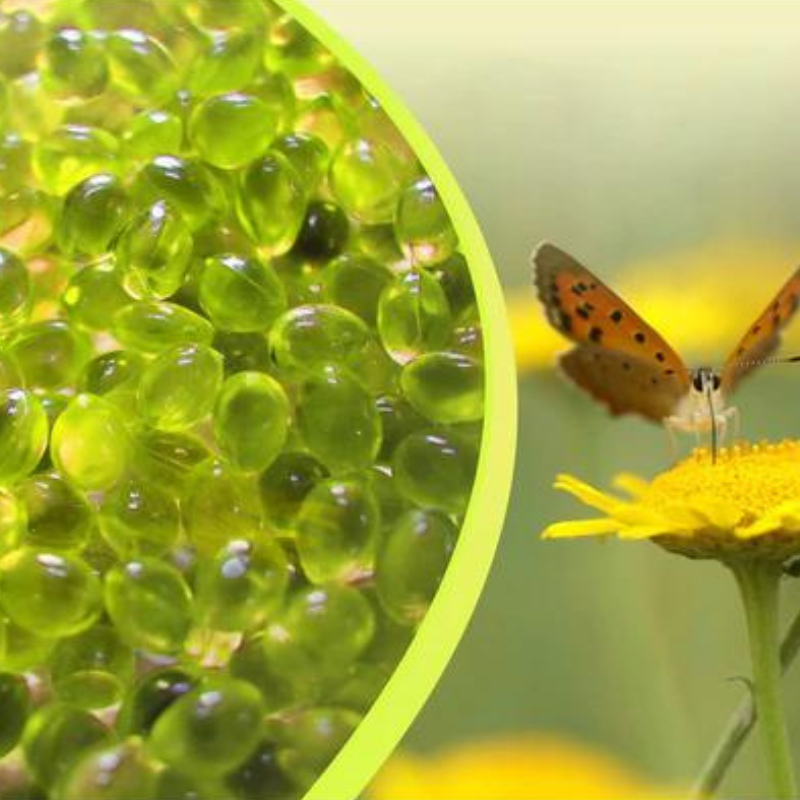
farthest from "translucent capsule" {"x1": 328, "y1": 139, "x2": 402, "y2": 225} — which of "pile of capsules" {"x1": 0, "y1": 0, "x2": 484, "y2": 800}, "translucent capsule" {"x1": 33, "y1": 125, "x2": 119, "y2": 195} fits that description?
"translucent capsule" {"x1": 33, "y1": 125, "x2": 119, "y2": 195}

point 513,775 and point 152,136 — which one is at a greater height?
point 152,136

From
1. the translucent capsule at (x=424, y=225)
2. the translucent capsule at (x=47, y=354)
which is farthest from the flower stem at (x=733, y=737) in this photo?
the translucent capsule at (x=47, y=354)

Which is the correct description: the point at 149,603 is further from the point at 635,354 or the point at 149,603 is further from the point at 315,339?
the point at 635,354

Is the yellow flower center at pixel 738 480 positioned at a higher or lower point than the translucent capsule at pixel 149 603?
higher

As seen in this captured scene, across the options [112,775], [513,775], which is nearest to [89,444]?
[112,775]

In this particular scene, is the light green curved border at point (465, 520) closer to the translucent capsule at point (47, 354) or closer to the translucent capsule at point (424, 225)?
the translucent capsule at point (424, 225)

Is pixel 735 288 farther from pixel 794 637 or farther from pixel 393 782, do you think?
pixel 393 782
